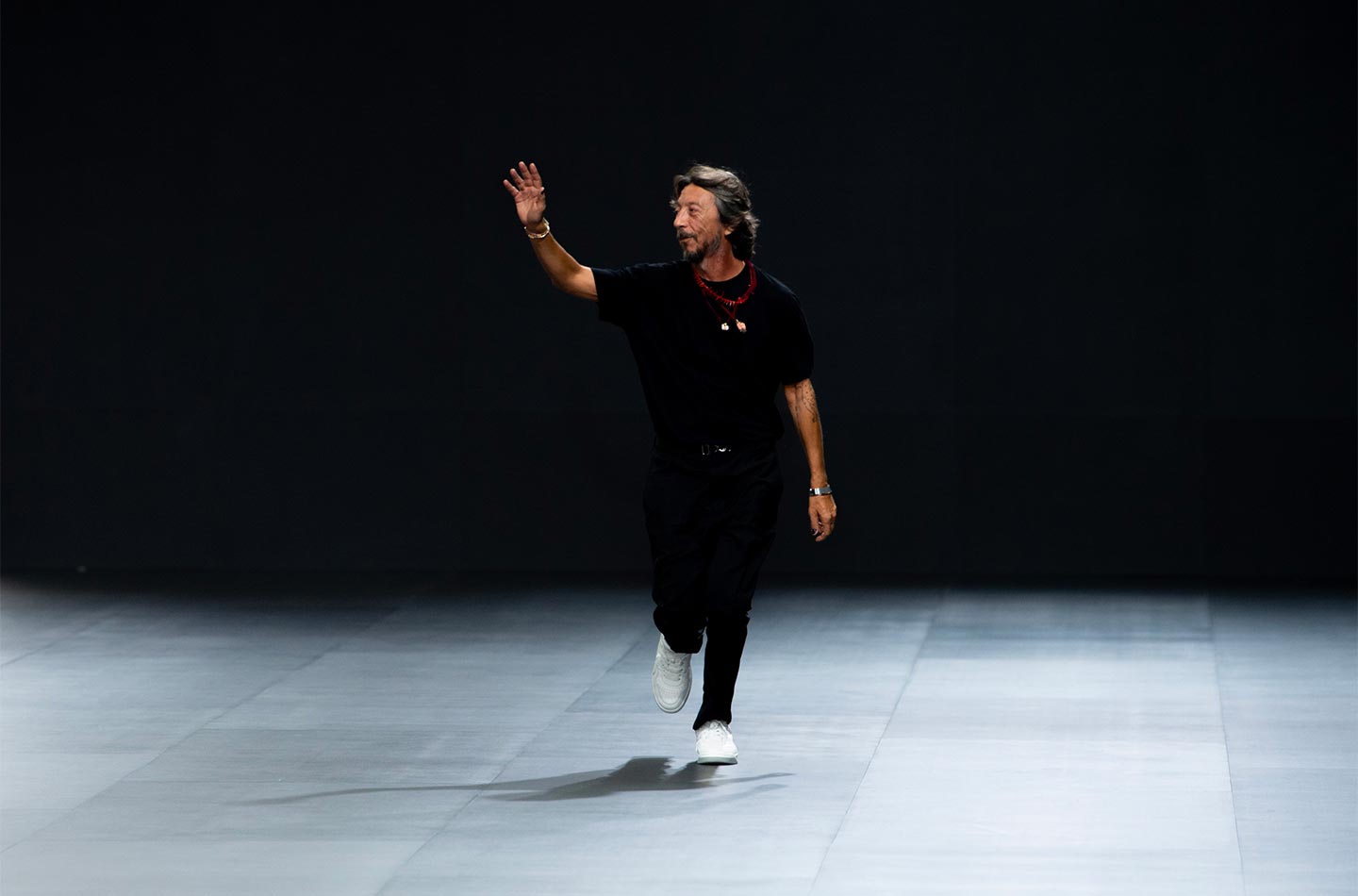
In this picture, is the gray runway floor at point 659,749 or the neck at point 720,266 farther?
the neck at point 720,266

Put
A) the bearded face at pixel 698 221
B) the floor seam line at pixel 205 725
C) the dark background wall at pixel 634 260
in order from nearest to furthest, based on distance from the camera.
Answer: the floor seam line at pixel 205 725 < the bearded face at pixel 698 221 < the dark background wall at pixel 634 260

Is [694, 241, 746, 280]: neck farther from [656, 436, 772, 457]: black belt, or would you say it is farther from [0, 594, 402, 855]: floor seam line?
[0, 594, 402, 855]: floor seam line

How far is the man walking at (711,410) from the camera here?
4.42 m

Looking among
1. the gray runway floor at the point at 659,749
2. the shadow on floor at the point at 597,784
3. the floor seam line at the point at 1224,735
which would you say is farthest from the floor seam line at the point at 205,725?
the floor seam line at the point at 1224,735

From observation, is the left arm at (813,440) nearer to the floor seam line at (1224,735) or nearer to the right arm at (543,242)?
the right arm at (543,242)

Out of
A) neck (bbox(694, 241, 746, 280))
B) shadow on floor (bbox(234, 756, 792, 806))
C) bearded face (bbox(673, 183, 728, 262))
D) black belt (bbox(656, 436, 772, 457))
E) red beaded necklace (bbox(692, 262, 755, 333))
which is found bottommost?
shadow on floor (bbox(234, 756, 792, 806))

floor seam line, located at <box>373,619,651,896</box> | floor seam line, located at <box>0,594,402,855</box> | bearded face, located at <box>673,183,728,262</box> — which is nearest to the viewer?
floor seam line, located at <box>373,619,651,896</box>

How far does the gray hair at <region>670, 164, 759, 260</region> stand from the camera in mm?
4402

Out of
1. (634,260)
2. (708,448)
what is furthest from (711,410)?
(634,260)

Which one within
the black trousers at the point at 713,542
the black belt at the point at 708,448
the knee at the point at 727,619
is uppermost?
the black belt at the point at 708,448

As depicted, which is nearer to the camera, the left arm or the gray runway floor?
the gray runway floor

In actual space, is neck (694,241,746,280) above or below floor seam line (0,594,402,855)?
above

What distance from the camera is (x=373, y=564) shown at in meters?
8.08

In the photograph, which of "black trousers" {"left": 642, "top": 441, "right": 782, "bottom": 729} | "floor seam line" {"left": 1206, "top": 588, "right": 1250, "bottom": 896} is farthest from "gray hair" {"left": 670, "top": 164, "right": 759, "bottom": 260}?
"floor seam line" {"left": 1206, "top": 588, "right": 1250, "bottom": 896}
